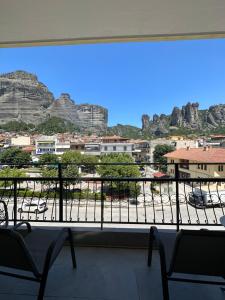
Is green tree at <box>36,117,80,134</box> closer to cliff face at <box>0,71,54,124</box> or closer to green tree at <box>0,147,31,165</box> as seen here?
cliff face at <box>0,71,54,124</box>

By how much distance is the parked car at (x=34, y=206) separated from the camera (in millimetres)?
3523

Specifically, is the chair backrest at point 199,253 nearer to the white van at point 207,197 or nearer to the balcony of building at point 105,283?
the balcony of building at point 105,283

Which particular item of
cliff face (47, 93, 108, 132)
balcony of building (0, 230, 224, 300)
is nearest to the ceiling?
balcony of building (0, 230, 224, 300)

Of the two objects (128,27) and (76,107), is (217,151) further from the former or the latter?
(76,107)

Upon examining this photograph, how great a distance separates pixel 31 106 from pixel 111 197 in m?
4.96

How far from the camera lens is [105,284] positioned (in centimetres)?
A: 198

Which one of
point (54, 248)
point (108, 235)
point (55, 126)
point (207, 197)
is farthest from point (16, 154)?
point (54, 248)

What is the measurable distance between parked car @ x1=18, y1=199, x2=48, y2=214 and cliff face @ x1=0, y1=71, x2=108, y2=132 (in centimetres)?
314

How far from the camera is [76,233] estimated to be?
2.71 metres

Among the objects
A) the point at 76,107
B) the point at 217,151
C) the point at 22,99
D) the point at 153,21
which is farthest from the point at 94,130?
the point at 153,21

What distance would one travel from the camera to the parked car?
3.52m

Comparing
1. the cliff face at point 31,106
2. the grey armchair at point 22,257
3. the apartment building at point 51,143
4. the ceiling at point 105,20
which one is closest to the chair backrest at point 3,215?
the grey armchair at point 22,257

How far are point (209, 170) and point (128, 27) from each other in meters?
2.27

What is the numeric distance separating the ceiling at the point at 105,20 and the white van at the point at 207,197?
2012mm
